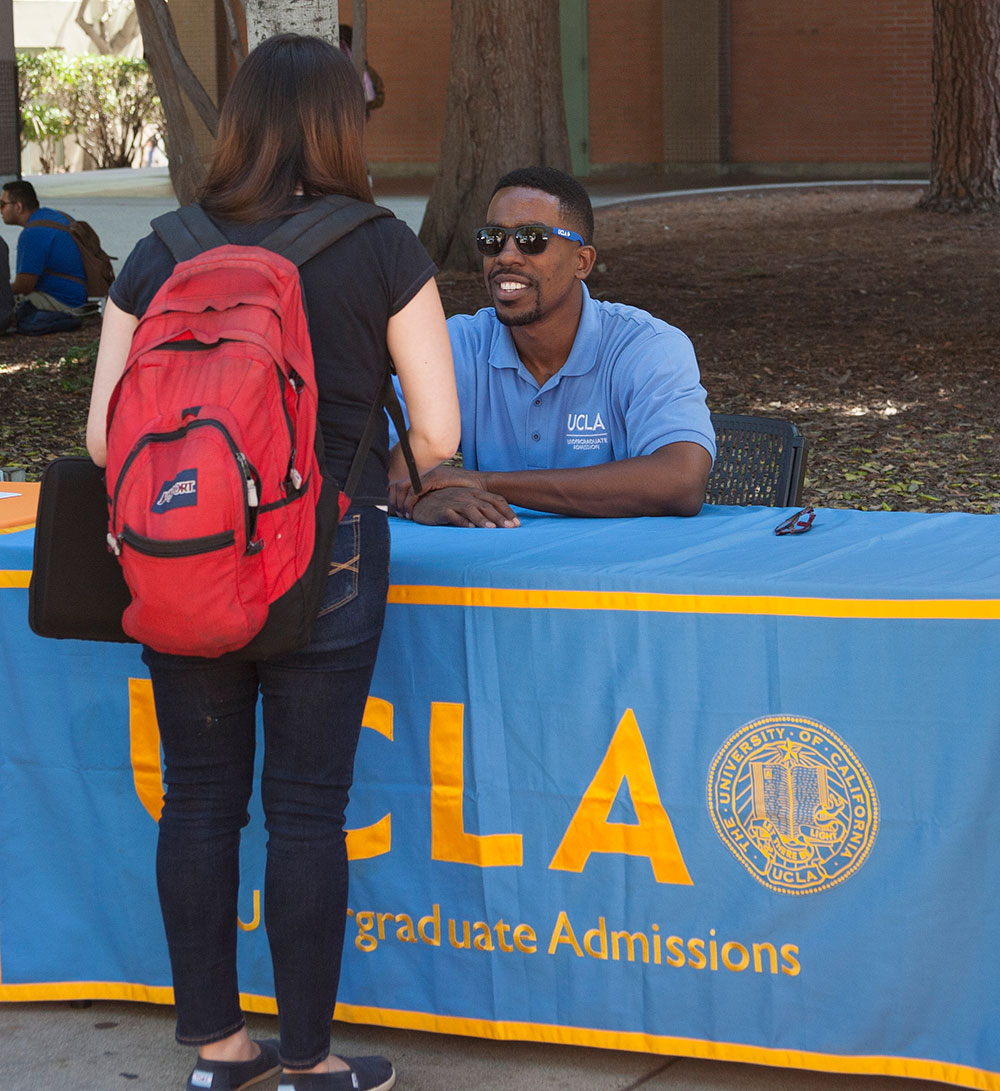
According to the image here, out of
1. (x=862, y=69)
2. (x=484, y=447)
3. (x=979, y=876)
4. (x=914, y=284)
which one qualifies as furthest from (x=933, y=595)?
(x=862, y=69)

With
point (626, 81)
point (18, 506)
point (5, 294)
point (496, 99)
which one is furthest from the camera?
point (626, 81)

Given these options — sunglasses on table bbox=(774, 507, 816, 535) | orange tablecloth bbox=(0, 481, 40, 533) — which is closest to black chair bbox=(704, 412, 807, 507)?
sunglasses on table bbox=(774, 507, 816, 535)

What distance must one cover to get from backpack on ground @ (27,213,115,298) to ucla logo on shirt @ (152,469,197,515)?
374 inches

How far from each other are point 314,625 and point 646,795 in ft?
2.40

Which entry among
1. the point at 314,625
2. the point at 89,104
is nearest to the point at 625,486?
the point at 314,625

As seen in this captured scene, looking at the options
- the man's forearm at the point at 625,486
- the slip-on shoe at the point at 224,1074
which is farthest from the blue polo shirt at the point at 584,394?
the slip-on shoe at the point at 224,1074

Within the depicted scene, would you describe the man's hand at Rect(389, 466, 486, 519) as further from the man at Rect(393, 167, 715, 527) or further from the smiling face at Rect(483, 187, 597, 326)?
the smiling face at Rect(483, 187, 597, 326)

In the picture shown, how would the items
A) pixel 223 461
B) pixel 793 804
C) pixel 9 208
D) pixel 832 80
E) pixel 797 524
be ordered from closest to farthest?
pixel 223 461
pixel 793 804
pixel 797 524
pixel 9 208
pixel 832 80

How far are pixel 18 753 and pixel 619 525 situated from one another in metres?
1.36

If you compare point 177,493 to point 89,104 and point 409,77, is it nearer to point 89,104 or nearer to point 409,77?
point 409,77

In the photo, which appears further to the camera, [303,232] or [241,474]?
[303,232]

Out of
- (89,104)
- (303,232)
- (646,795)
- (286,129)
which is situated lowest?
(646,795)

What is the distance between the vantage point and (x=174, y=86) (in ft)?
31.7

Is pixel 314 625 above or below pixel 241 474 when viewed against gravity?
below
